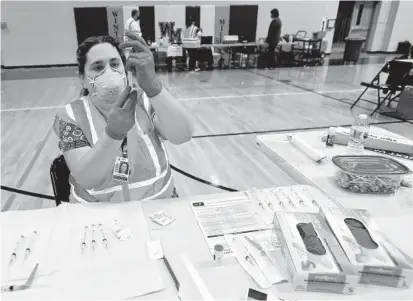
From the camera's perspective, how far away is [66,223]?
1153 mm

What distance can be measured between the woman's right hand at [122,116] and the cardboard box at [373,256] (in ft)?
2.52

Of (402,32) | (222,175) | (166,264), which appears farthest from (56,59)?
(402,32)

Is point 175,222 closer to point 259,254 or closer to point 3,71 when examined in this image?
point 259,254

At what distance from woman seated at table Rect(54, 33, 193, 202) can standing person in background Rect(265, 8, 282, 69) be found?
8091 mm

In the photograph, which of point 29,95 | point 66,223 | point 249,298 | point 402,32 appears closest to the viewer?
point 249,298

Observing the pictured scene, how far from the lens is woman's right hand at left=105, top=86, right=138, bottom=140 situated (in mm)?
1179

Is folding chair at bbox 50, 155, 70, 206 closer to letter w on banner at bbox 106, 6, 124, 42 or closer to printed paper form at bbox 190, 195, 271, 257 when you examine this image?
printed paper form at bbox 190, 195, 271, 257

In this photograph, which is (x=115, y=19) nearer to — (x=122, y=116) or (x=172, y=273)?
(x=122, y=116)

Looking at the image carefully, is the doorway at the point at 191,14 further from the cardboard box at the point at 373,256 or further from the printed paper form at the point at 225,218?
the cardboard box at the point at 373,256

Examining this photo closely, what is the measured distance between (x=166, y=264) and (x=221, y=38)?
9.92 meters

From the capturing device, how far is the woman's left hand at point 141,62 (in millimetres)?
1307

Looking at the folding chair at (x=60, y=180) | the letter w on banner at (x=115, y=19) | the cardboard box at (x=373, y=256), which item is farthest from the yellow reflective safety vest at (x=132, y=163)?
the letter w on banner at (x=115, y=19)

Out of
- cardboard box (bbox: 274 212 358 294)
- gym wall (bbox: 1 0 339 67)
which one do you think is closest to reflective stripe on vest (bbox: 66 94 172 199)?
cardboard box (bbox: 274 212 358 294)

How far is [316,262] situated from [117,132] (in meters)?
0.79
